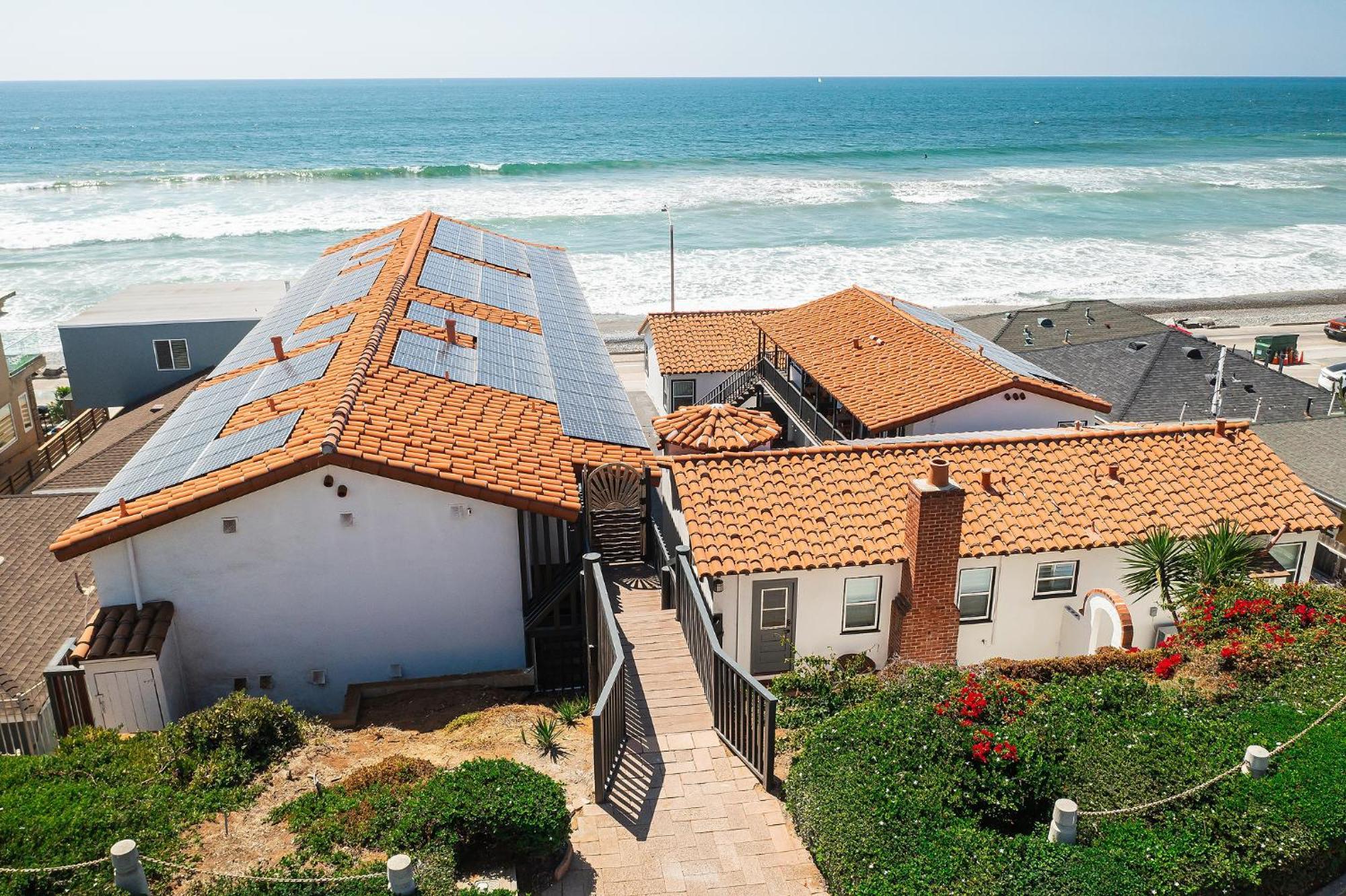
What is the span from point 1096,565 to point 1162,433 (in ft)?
11.8

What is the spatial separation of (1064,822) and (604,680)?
236 inches

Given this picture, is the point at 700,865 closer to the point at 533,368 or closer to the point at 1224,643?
the point at 1224,643

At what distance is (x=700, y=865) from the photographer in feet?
33.2

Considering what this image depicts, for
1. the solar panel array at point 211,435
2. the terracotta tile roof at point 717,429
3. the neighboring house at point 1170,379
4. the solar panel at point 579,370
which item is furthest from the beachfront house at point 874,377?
the solar panel array at point 211,435

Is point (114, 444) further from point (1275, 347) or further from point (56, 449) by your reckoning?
point (1275, 347)

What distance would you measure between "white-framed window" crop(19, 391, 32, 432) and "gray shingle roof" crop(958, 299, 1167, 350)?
101 feet

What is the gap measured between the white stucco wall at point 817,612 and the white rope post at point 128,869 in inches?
343

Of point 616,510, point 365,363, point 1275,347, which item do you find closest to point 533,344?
point 365,363

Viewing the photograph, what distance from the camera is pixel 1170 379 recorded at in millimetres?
27266

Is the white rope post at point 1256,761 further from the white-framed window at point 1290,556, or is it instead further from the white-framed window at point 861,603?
the white-framed window at point 1290,556

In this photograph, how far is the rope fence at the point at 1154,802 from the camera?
9.52 metres

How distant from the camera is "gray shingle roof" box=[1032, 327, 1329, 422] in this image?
86.5 feet

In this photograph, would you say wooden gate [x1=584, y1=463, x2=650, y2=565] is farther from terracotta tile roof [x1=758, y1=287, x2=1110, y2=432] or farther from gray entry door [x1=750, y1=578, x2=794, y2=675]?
terracotta tile roof [x1=758, y1=287, x2=1110, y2=432]

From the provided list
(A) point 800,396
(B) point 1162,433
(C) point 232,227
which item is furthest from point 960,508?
(C) point 232,227
